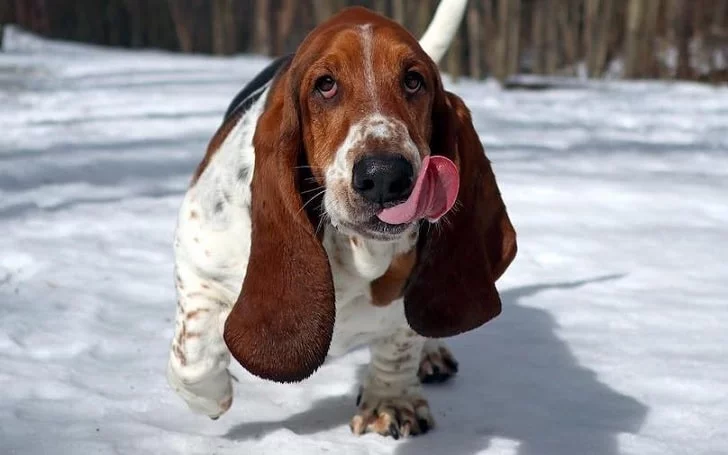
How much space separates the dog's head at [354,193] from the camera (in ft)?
7.79

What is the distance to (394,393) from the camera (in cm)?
318

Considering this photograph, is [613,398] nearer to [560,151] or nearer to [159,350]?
[159,350]

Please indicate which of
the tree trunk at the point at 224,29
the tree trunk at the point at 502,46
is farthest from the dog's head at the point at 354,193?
the tree trunk at the point at 224,29

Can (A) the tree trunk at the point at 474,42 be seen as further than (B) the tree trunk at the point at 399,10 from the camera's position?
No

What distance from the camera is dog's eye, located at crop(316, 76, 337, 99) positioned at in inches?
100

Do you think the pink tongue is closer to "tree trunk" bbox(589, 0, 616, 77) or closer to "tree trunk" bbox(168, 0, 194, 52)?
"tree trunk" bbox(589, 0, 616, 77)

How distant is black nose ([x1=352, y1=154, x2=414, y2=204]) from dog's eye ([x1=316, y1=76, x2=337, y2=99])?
294 mm

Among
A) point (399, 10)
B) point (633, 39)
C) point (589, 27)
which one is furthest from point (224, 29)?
point (633, 39)

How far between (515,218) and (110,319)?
229 cm

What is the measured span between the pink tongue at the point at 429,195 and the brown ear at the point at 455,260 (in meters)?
0.32

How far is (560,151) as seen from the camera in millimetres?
7148

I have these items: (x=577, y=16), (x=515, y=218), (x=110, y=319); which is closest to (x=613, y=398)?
(x=110, y=319)

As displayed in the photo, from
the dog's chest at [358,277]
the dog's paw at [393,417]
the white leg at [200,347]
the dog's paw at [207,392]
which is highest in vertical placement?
the dog's chest at [358,277]

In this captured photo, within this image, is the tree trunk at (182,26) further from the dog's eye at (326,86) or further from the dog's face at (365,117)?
the dog's eye at (326,86)
